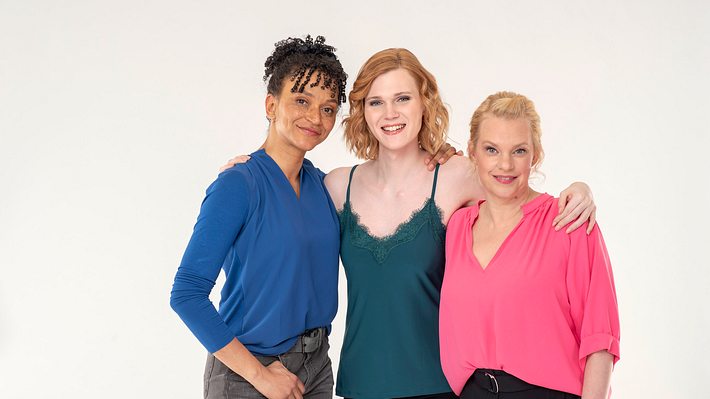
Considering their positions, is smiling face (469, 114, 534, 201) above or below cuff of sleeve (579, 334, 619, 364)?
above

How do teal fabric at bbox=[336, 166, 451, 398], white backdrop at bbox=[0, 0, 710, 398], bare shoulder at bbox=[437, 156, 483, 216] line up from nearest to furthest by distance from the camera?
teal fabric at bbox=[336, 166, 451, 398] → bare shoulder at bbox=[437, 156, 483, 216] → white backdrop at bbox=[0, 0, 710, 398]

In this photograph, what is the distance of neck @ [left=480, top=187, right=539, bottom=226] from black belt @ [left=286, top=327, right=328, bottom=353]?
673 millimetres

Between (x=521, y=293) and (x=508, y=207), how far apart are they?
30 cm

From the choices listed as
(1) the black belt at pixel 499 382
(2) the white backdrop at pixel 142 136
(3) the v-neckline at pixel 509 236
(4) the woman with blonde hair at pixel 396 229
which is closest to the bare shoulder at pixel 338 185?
(4) the woman with blonde hair at pixel 396 229

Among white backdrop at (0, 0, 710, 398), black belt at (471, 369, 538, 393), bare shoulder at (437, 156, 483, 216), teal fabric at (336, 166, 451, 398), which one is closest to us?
black belt at (471, 369, 538, 393)

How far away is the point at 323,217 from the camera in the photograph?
2611mm

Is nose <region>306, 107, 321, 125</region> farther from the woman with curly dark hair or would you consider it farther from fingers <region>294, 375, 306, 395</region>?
fingers <region>294, 375, 306, 395</region>

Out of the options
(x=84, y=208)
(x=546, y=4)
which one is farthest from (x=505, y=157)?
(x=84, y=208)

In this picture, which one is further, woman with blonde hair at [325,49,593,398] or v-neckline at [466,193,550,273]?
woman with blonde hair at [325,49,593,398]

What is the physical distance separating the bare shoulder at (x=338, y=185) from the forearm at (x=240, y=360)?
2.29 ft

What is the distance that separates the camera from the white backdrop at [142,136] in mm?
4332

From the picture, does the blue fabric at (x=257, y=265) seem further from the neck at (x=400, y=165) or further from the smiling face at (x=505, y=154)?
the smiling face at (x=505, y=154)

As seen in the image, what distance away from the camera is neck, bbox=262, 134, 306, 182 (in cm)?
258

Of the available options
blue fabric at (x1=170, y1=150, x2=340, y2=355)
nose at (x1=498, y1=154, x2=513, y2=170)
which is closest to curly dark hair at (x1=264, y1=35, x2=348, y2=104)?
blue fabric at (x1=170, y1=150, x2=340, y2=355)
